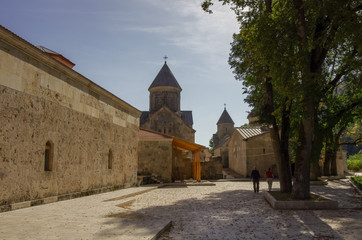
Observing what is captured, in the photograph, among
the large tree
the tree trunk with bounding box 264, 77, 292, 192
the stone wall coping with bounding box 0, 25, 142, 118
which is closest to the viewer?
the stone wall coping with bounding box 0, 25, 142, 118

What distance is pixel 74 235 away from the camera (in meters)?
5.39

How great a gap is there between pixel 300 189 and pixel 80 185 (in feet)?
26.6

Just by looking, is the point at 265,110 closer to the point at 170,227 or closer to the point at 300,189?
the point at 300,189

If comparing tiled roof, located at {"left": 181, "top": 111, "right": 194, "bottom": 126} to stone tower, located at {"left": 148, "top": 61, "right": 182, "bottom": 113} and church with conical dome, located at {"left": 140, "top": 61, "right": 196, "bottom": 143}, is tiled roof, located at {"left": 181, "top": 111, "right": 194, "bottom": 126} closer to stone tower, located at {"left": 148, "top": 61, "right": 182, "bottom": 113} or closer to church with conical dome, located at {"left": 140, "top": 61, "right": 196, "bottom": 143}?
church with conical dome, located at {"left": 140, "top": 61, "right": 196, "bottom": 143}

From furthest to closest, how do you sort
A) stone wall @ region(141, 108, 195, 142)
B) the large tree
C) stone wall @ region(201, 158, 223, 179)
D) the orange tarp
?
stone wall @ region(141, 108, 195, 142) → stone wall @ region(201, 158, 223, 179) → the orange tarp → the large tree

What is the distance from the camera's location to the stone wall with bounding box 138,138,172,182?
2189 cm

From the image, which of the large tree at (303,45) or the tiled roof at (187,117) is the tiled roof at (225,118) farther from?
the large tree at (303,45)

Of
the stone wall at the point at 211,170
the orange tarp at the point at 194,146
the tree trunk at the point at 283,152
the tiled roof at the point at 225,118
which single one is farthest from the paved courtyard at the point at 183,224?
the tiled roof at the point at 225,118

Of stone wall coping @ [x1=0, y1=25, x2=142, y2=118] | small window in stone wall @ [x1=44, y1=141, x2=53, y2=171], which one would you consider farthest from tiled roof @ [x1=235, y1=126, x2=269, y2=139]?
small window in stone wall @ [x1=44, y1=141, x2=53, y2=171]

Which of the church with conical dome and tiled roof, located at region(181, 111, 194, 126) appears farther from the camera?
tiled roof, located at region(181, 111, 194, 126)

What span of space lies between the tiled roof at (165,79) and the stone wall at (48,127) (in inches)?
1045

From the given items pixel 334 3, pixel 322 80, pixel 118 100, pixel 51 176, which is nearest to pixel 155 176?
pixel 118 100

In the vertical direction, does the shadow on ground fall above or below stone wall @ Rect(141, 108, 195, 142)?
below

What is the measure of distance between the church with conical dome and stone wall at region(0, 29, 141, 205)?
2341 centimetres
